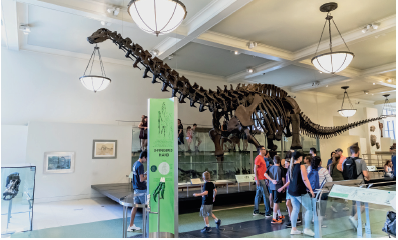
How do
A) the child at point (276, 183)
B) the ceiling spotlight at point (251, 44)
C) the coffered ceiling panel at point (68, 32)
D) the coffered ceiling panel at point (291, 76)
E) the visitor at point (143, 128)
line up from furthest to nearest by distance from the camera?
the coffered ceiling panel at point (291, 76) → the ceiling spotlight at point (251, 44) → the visitor at point (143, 128) → the coffered ceiling panel at point (68, 32) → the child at point (276, 183)

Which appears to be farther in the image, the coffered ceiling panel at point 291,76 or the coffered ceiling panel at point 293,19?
the coffered ceiling panel at point 291,76

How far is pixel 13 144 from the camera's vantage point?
880 centimetres

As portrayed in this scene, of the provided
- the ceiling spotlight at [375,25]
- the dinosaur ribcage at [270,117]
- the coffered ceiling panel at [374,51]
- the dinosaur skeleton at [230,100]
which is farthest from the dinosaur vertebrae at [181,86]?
the coffered ceiling panel at [374,51]

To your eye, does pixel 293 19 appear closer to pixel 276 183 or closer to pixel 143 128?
pixel 276 183

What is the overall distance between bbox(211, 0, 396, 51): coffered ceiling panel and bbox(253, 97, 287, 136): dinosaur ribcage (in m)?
2.30

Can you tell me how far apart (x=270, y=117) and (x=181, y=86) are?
8.61 ft

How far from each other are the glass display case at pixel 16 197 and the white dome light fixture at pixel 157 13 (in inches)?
134

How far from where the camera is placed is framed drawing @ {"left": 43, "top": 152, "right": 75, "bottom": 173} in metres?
8.78

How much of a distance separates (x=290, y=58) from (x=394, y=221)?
8062mm

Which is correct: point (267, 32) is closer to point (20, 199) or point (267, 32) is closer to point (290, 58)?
point (290, 58)

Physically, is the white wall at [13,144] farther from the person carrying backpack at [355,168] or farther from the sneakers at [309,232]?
the person carrying backpack at [355,168]

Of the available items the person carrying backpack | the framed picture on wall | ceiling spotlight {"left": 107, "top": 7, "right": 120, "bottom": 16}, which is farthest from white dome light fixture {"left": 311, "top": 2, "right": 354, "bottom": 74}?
the framed picture on wall

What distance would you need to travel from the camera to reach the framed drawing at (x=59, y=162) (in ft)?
28.8

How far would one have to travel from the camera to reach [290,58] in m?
10.3
